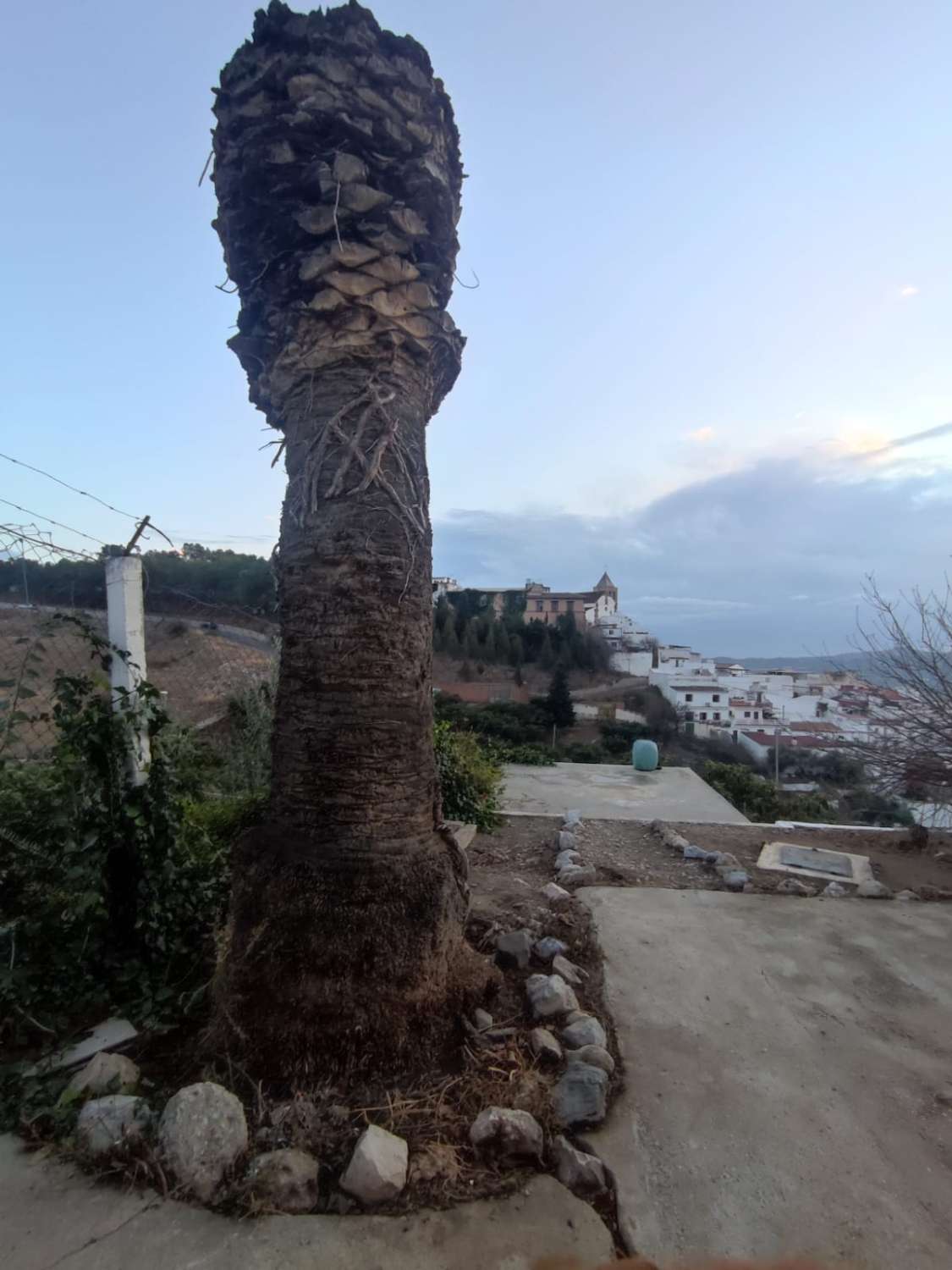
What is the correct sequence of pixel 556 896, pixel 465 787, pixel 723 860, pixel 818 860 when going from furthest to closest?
pixel 465 787 → pixel 818 860 → pixel 723 860 → pixel 556 896

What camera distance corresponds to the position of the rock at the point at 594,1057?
210 cm

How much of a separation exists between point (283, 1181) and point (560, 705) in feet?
72.9

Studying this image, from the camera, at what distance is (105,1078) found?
76.4 inches

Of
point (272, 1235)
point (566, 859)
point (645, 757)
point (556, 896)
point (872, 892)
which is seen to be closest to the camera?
point (272, 1235)

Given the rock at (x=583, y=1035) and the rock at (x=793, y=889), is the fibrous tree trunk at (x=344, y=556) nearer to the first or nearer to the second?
the rock at (x=583, y=1035)

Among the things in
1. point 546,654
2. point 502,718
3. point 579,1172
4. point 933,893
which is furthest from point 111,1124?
point 546,654

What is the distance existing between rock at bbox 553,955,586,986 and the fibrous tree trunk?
1.87 feet

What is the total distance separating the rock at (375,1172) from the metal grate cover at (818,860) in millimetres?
4017

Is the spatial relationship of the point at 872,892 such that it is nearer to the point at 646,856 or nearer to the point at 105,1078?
the point at 646,856

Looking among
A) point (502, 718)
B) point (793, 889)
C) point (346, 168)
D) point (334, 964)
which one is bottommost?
point (502, 718)

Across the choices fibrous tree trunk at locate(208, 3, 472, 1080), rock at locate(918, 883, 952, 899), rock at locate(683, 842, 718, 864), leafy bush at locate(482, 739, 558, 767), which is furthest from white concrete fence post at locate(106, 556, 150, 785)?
leafy bush at locate(482, 739, 558, 767)

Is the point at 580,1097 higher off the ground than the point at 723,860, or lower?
higher

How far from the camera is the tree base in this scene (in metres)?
1.95

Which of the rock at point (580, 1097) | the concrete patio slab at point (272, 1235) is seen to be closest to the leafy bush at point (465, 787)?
the rock at point (580, 1097)
